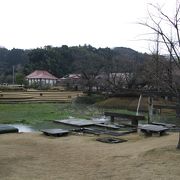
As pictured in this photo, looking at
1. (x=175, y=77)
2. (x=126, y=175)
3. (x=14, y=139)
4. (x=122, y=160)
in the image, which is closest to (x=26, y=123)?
(x=14, y=139)

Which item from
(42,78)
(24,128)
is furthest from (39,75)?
(24,128)

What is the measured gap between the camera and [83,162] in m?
6.56

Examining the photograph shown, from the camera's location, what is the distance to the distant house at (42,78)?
63.9 m

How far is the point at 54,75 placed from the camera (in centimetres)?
7219

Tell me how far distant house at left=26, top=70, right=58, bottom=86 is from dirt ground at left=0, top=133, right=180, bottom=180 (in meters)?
54.8

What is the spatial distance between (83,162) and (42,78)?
5834 centimetres

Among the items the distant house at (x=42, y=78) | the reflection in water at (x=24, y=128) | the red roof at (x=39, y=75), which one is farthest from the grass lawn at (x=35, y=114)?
the red roof at (x=39, y=75)

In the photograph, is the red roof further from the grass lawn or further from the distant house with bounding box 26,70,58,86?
the grass lawn

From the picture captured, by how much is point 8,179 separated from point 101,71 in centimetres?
3959

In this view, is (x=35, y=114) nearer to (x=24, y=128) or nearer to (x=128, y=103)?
(x=24, y=128)

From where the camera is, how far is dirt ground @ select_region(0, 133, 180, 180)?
17.2 ft

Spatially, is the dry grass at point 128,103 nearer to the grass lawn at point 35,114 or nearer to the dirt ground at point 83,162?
the grass lawn at point 35,114

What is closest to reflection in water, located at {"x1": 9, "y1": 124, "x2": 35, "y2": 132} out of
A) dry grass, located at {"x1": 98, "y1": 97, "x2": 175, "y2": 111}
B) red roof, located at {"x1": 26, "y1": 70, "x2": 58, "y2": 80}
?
dry grass, located at {"x1": 98, "y1": 97, "x2": 175, "y2": 111}

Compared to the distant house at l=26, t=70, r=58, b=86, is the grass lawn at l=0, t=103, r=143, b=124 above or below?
below
